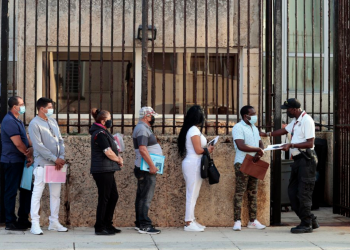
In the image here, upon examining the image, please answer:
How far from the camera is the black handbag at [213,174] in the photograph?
8.43 meters

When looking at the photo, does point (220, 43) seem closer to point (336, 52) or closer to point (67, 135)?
point (336, 52)

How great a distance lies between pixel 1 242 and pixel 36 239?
0.42 metres

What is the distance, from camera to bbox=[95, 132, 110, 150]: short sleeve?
7.96 m

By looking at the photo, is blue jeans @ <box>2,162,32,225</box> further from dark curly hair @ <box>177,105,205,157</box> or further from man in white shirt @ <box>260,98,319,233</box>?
man in white shirt @ <box>260,98,319,233</box>

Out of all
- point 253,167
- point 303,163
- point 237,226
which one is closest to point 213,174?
point 253,167

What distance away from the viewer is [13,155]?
8.40 metres

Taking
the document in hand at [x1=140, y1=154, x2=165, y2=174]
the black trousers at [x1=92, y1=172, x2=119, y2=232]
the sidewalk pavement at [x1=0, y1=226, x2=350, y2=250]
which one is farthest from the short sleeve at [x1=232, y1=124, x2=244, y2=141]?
the black trousers at [x1=92, y1=172, x2=119, y2=232]

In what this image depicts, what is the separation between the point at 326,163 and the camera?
11328mm

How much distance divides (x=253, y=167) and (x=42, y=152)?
8.98 feet

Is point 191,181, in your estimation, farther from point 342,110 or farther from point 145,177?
point 342,110

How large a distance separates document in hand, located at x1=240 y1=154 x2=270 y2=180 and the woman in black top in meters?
1.64

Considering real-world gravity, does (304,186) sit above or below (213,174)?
below

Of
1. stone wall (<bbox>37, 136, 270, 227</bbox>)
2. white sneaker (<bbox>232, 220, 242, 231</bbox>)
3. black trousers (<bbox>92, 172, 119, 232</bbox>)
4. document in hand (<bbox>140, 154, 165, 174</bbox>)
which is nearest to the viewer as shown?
black trousers (<bbox>92, 172, 119, 232</bbox>)

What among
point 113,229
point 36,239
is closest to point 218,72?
point 113,229
